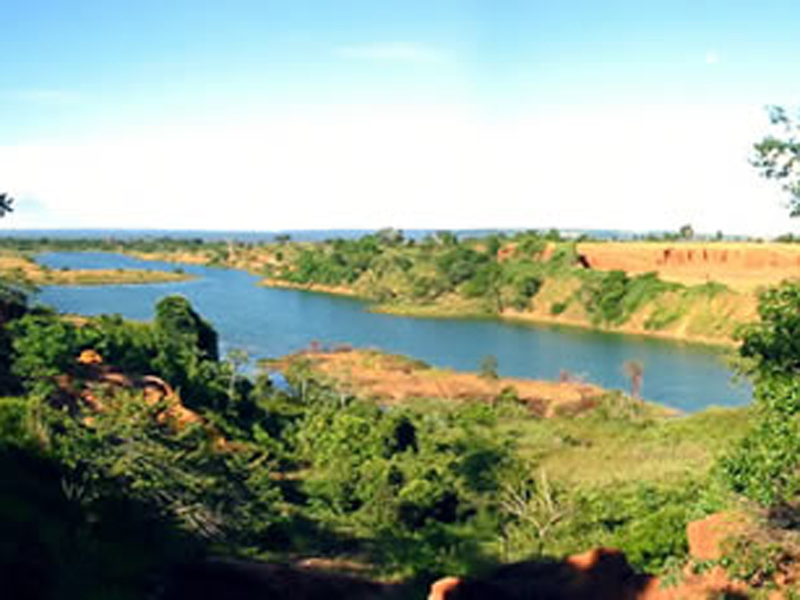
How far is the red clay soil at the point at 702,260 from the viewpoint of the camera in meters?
86.9

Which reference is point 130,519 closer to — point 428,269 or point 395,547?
point 395,547

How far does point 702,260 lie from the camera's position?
95.5 m

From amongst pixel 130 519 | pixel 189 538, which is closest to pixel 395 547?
pixel 189 538

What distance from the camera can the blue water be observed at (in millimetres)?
55438

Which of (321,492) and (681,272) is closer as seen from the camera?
(321,492)

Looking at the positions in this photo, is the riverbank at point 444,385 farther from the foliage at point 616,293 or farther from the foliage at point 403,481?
the foliage at point 616,293

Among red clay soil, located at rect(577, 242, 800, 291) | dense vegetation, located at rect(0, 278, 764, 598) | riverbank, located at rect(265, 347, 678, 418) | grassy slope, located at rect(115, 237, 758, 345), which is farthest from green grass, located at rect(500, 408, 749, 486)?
red clay soil, located at rect(577, 242, 800, 291)

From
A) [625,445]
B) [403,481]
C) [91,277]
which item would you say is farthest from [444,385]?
[91,277]

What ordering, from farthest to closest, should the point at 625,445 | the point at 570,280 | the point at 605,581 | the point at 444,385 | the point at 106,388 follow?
the point at 570,280, the point at 444,385, the point at 625,445, the point at 106,388, the point at 605,581

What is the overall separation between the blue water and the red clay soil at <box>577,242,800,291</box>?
19994mm

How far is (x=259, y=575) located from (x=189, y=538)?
2.72 metres

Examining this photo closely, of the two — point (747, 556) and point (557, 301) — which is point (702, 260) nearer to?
point (557, 301)

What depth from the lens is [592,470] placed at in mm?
29172

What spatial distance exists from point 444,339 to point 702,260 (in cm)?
4101
